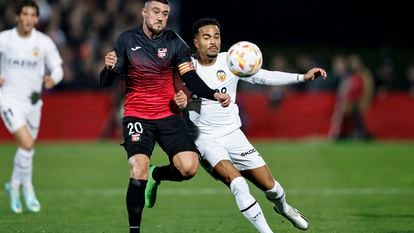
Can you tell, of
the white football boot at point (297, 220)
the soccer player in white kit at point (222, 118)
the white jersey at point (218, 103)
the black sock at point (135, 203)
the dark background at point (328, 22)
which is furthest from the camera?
the dark background at point (328, 22)

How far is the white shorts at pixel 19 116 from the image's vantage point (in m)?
13.5

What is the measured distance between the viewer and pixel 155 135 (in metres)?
10.6

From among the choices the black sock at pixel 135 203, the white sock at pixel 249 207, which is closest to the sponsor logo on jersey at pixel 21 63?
the black sock at pixel 135 203

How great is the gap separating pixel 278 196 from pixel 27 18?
4.67m

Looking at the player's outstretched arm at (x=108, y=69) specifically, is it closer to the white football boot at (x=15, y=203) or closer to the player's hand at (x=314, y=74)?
the player's hand at (x=314, y=74)

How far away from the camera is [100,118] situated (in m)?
25.7

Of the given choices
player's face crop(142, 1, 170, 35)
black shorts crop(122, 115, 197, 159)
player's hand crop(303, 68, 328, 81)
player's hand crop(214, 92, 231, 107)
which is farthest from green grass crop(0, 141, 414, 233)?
player's face crop(142, 1, 170, 35)

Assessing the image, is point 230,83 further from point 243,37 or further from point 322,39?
point 322,39

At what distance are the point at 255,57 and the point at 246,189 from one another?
140cm

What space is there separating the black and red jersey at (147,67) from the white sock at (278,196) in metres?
1.47

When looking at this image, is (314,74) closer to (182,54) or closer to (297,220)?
(182,54)

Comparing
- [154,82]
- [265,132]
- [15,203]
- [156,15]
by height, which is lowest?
[265,132]

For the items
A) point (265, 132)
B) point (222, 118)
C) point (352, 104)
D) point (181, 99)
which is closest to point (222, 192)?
point (222, 118)

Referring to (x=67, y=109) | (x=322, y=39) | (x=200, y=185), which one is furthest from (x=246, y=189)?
(x=322, y=39)
